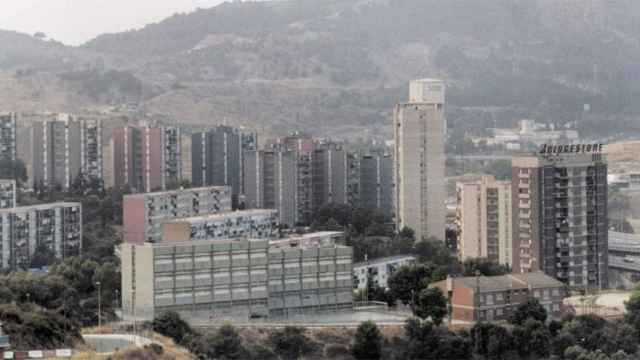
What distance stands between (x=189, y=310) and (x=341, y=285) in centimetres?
142

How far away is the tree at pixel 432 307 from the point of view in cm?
1270

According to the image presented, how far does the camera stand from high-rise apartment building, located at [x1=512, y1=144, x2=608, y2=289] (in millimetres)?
16547

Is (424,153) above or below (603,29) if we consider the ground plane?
below

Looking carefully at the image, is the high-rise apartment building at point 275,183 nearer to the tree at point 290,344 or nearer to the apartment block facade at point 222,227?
the apartment block facade at point 222,227

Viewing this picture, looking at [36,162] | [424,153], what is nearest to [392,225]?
[424,153]

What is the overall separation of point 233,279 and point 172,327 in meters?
1.45

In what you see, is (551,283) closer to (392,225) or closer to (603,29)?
(392,225)

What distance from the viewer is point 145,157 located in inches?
898

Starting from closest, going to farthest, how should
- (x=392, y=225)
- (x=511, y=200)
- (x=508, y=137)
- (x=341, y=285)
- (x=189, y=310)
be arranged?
(x=189, y=310), (x=341, y=285), (x=511, y=200), (x=392, y=225), (x=508, y=137)

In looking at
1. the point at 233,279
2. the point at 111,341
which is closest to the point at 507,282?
the point at 233,279

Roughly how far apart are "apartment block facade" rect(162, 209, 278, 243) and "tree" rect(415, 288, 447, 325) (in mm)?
2793

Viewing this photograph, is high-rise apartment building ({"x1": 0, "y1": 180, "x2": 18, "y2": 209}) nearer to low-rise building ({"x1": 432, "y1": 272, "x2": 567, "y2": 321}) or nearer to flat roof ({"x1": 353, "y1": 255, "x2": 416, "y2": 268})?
flat roof ({"x1": 353, "y1": 255, "x2": 416, "y2": 268})

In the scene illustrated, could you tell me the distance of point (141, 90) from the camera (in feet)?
124

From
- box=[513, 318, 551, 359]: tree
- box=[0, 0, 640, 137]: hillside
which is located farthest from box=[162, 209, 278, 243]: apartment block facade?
box=[0, 0, 640, 137]: hillside
